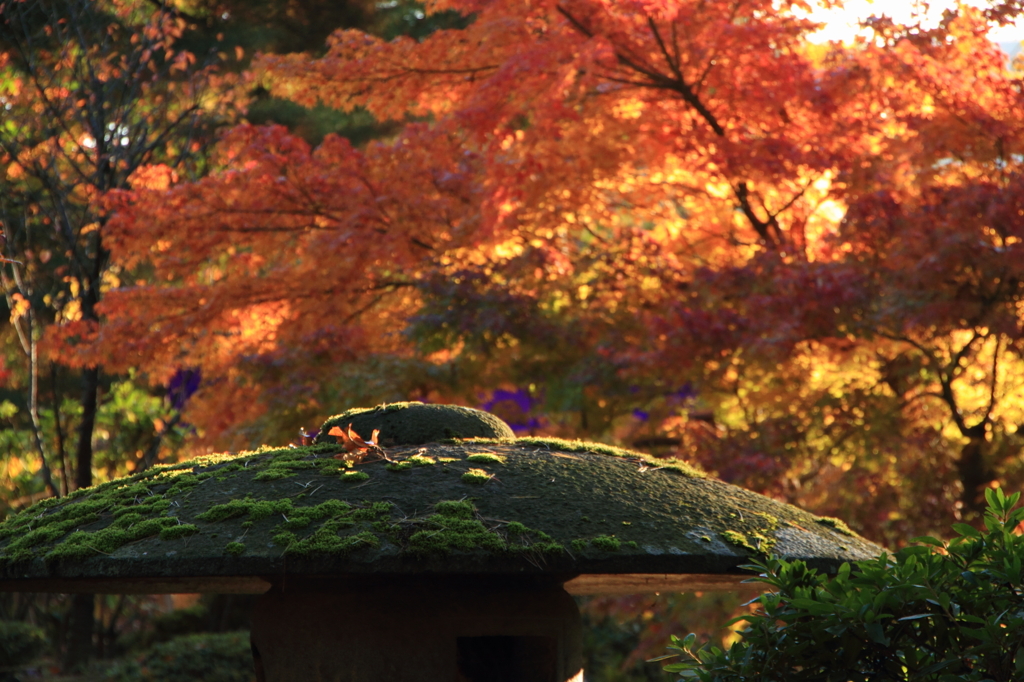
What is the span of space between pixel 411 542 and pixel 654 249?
5.05 metres

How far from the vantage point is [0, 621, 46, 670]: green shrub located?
927cm

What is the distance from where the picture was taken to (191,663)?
29.7ft

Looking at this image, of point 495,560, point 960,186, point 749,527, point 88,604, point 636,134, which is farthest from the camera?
point 88,604

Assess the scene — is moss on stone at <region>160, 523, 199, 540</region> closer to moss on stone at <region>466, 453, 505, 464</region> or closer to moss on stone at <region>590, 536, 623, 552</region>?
moss on stone at <region>466, 453, 505, 464</region>

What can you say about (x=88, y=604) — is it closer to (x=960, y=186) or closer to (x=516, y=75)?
(x=516, y=75)

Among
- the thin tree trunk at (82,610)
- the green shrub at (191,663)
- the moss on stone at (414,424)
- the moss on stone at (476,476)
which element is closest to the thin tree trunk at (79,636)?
the thin tree trunk at (82,610)

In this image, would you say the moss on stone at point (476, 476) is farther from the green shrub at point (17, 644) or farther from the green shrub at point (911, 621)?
the green shrub at point (17, 644)

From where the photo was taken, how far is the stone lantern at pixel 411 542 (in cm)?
283

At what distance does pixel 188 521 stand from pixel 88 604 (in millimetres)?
7209

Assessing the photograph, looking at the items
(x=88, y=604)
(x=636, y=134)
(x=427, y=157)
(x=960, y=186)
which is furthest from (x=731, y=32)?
(x=88, y=604)

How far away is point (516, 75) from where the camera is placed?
6.93 m

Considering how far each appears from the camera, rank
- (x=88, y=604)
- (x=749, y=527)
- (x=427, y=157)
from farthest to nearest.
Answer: (x=88, y=604) < (x=427, y=157) < (x=749, y=527)

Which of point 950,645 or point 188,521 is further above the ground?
point 188,521

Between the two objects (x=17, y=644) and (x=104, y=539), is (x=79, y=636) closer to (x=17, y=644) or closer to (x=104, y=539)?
(x=17, y=644)
